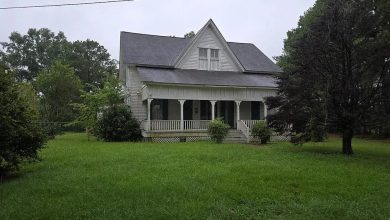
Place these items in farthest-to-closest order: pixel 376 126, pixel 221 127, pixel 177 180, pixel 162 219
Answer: pixel 221 127 < pixel 376 126 < pixel 177 180 < pixel 162 219

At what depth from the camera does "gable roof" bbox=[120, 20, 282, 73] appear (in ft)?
84.3

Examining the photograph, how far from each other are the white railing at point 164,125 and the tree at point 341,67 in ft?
29.5

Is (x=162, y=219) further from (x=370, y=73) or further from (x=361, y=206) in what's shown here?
(x=370, y=73)

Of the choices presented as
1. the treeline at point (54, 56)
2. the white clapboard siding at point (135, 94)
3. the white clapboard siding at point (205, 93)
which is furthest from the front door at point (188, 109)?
the treeline at point (54, 56)

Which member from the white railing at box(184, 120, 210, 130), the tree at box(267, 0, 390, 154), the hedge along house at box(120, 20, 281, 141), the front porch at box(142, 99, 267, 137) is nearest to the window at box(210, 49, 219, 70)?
the hedge along house at box(120, 20, 281, 141)

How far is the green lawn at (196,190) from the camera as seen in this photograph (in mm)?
6688

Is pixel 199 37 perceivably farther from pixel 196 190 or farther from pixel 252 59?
pixel 196 190

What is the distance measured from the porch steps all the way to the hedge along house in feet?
0.23

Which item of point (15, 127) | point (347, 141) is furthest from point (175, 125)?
point (15, 127)

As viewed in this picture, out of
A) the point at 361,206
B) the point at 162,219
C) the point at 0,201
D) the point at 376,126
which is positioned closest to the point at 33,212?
the point at 0,201

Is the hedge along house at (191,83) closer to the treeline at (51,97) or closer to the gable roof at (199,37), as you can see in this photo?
the gable roof at (199,37)

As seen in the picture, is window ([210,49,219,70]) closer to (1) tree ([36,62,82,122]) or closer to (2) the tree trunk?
(2) the tree trunk

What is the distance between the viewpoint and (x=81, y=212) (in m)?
6.60

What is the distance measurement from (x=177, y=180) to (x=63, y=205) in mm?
2891
